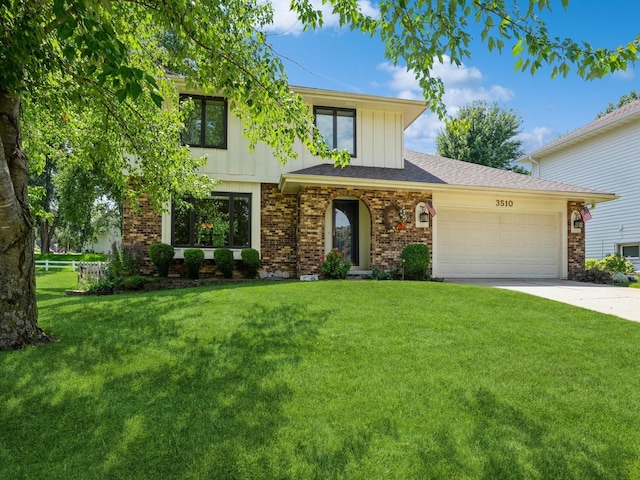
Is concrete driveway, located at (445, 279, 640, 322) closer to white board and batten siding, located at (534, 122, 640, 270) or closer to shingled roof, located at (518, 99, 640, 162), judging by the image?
white board and batten siding, located at (534, 122, 640, 270)

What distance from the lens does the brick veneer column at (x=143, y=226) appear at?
1125 centimetres

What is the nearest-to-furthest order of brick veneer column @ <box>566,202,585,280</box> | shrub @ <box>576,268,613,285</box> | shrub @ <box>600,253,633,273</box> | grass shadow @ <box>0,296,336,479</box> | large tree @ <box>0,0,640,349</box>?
grass shadow @ <box>0,296,336,479</box>, large tree @ <box>0,0,640,349</box>, shrub @ <box>576,268,613,285</box>, brick veneer column @ <box>566,202,585,280</box>, shrub @ <box>600,253,633,273</box>

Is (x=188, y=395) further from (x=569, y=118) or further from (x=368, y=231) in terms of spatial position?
(x=569, y=118)

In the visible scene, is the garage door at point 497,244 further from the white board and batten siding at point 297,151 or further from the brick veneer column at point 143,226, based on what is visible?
the brick veneer column at point 143,226

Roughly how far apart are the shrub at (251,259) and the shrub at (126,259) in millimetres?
2837

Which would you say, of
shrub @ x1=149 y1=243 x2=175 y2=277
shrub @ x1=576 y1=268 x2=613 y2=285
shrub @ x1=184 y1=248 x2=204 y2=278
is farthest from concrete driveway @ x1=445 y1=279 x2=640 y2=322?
shrub @ x1=149 y1=243 x2=175 y2=277

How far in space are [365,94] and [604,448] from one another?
1093 centimetres

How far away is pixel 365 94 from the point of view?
11930 mm

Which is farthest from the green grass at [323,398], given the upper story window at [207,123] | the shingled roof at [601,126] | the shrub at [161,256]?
the shingled roof at [601,126]

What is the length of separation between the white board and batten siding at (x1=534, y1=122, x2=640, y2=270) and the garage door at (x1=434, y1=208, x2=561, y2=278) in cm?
595

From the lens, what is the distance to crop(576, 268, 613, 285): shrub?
38.9 ft

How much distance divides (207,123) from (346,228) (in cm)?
524

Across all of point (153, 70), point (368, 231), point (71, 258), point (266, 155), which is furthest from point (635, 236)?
point (71, 258)

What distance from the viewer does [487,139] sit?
88.7 feet
